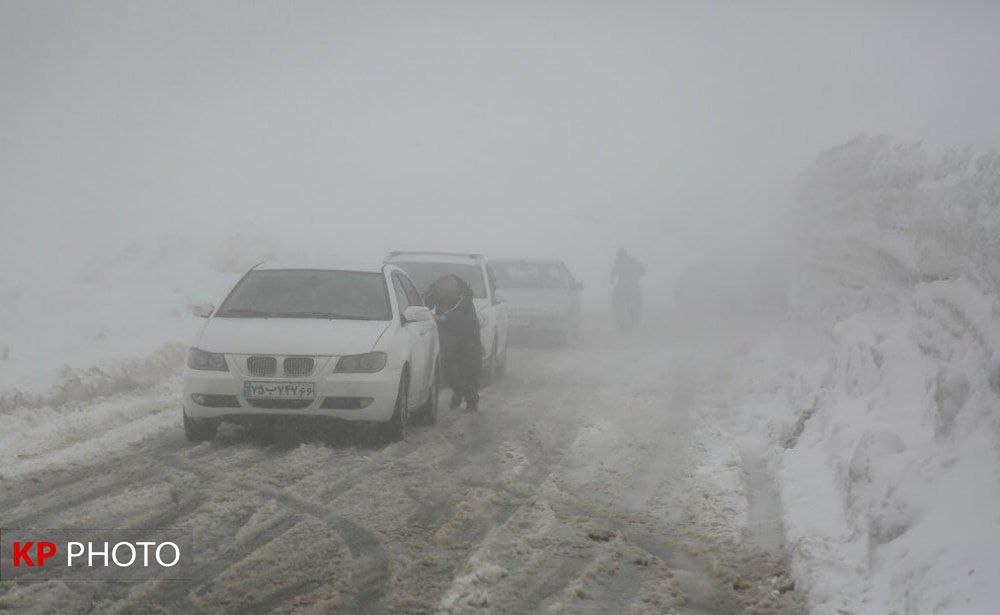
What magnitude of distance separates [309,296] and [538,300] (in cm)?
1027

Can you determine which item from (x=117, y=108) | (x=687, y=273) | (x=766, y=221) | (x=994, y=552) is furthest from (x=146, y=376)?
(x=117, y=108)

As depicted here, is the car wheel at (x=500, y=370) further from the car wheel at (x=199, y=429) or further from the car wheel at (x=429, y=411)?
the car wheel at (x=199, y=429)

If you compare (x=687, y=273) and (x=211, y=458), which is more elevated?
(x=211, y=458)

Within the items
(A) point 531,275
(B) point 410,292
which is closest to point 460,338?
(B) point 410,292

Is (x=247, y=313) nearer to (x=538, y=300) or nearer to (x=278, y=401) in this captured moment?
(x=278, y=401)

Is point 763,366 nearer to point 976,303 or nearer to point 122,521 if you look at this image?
point 976,303

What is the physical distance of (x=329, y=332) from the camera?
8.20 metres

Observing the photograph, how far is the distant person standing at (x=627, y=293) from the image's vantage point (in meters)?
23.1

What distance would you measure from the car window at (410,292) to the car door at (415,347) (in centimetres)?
21

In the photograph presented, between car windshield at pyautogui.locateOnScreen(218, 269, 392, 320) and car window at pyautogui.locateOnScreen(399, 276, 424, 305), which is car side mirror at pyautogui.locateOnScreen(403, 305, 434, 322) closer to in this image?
car windshield at pyautogui.locateOnScreen(218, 269, 392, 320)

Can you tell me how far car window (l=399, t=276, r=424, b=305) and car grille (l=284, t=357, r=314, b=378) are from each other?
2314mm

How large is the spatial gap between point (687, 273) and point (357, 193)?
44.6m

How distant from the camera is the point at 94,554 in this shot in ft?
15.8

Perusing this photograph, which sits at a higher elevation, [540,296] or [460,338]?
[460,338]
